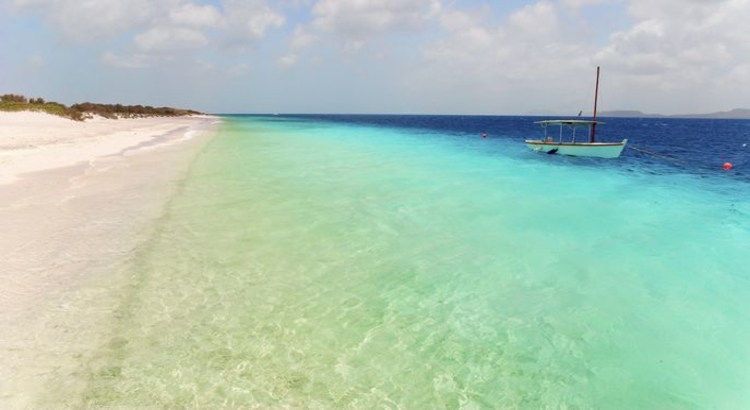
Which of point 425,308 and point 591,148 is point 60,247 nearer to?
point 425,308

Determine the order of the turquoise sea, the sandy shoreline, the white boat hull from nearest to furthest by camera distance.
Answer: the turquoise sea, the sandy shoreline, the white boat hull

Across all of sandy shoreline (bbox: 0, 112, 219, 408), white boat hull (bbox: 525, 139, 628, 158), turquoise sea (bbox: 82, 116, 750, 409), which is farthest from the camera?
white boat hull (bbox: 525, 139, 628, 158)

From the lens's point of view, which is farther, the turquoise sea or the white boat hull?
the white boat hull

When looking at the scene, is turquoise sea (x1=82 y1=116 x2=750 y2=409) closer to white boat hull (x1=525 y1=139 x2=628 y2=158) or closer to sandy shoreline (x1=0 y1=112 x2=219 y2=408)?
sandy shoreline (x1=0 y1=112 x2=219 y2=408)

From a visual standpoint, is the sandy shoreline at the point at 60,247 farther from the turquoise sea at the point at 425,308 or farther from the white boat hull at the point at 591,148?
the white boat hull at the point at 591,148

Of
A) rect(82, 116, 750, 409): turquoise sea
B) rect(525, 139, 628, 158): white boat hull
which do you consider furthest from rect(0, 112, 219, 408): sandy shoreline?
rect(525, 139, 628, 158): white boat hull

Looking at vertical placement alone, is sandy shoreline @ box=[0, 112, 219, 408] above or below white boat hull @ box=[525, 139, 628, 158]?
below
